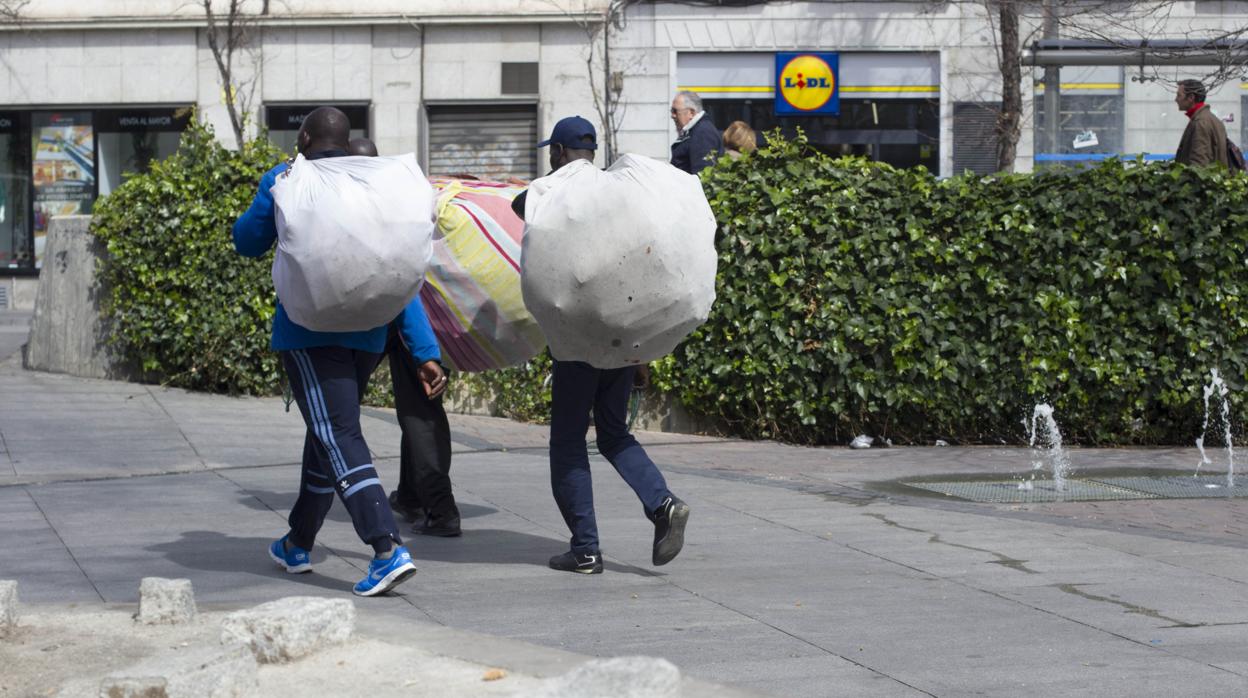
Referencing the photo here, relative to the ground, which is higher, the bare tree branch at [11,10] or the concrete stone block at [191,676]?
the bare tree branch at [11,10]

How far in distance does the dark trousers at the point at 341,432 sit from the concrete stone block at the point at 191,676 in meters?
1.31

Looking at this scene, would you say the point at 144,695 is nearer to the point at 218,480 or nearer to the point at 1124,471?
the point at 218,480

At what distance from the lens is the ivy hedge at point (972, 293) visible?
1018 cm

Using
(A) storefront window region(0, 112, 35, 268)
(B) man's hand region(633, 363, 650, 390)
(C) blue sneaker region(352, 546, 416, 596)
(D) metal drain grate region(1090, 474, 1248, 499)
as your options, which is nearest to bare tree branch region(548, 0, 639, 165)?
(A) storefront window region(0, 112, 35, 268)

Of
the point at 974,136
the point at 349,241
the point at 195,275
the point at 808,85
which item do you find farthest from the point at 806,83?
the point at 349,241

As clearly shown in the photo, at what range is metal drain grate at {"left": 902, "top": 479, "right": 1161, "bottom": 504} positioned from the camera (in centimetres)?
831

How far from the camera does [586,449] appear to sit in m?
6.13

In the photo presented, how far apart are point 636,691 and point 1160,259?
300 inches

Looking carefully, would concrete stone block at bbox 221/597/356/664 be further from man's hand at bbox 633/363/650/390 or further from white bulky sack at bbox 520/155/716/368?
man's hand at bbox 633/363/650/390

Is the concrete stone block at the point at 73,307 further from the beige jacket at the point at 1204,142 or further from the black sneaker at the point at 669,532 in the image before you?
Answer: the beige jacket at the point at 1204,142

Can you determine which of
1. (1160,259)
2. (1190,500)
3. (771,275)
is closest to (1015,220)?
(1160,259)

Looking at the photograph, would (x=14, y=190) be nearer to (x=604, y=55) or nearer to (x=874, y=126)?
(x=604, y=55)

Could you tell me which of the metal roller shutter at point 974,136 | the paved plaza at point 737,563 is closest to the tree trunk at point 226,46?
the metal roller shutter at point 974,136

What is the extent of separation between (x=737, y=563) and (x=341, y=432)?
5.72 ft
